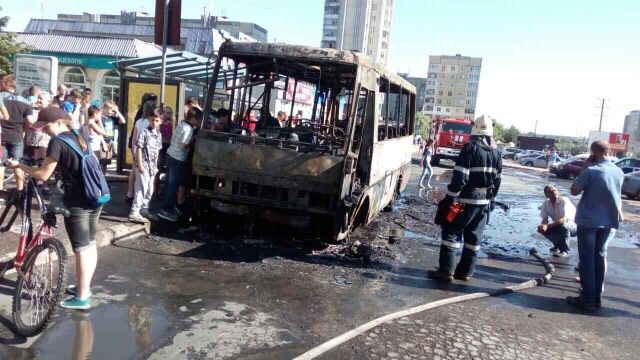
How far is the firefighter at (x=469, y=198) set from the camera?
618 cm

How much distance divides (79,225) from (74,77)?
25745 mm

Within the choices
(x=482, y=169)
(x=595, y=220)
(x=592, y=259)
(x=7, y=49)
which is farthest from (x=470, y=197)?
(x=7, y=49)

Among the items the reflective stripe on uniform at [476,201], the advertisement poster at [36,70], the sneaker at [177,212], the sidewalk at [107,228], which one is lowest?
the sidewalk at [107,228]

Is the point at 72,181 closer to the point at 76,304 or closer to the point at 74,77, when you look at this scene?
the point at 76,304

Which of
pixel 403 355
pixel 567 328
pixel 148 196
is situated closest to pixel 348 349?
pixel 403 355

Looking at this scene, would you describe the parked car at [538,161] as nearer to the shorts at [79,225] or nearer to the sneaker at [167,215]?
the sneaker at [167,215]

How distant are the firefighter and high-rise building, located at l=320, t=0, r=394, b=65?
8647 centimetres

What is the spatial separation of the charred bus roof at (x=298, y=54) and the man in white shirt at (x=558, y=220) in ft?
11.5

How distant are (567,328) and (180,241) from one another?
4.68 m

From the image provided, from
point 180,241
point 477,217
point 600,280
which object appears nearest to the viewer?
point 600,280

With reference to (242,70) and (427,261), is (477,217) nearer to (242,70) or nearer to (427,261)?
(427,261)

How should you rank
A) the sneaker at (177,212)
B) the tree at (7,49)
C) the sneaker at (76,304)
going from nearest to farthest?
1. the sneaker at (76,304)
2. the sneaker at (177,212)
3. the tree at (7,49)

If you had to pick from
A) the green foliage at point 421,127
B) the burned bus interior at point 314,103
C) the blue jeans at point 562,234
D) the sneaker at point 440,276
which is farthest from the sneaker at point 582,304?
the green foliage at point 421,127

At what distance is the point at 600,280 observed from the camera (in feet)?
19.2
